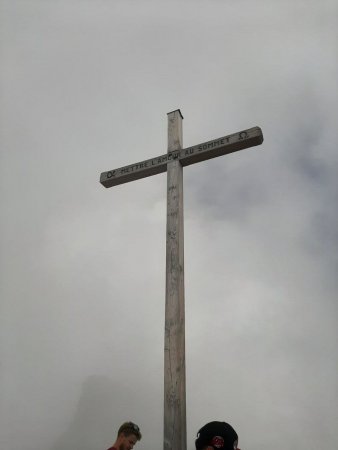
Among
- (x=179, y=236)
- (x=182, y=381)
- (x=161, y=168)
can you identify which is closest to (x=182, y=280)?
(x=179, y=236)

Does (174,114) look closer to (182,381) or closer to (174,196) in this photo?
(174,196)

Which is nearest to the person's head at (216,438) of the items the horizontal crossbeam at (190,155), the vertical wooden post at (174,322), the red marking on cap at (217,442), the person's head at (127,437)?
the red marking on cap at (217,442)

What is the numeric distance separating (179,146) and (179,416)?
3560 millimetres

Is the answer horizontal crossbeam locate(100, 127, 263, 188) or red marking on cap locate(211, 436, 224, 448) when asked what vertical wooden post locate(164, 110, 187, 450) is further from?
red marking on cap locate(211, 436, 224, 448)

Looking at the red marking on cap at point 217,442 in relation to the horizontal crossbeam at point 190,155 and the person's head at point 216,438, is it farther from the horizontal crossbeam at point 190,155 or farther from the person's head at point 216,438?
the horizontal crossbeam at point 190,155

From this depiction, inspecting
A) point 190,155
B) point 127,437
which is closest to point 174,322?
point 127,437

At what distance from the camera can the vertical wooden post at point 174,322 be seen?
11.9ft

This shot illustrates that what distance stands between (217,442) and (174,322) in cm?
118

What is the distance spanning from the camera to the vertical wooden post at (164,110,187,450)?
3.63 metres

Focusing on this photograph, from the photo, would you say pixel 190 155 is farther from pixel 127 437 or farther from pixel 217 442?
pixel 127 437

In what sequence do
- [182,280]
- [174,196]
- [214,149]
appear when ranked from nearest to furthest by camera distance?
[182,280]
[174,196]
[214,149]

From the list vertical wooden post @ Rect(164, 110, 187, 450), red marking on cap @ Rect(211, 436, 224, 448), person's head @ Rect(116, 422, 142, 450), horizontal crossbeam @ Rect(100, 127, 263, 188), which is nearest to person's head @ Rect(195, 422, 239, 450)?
red marking on cap @ Rect(211, 436, 224, 448)

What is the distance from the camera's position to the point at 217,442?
3613 mm

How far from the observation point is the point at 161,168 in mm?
5531
